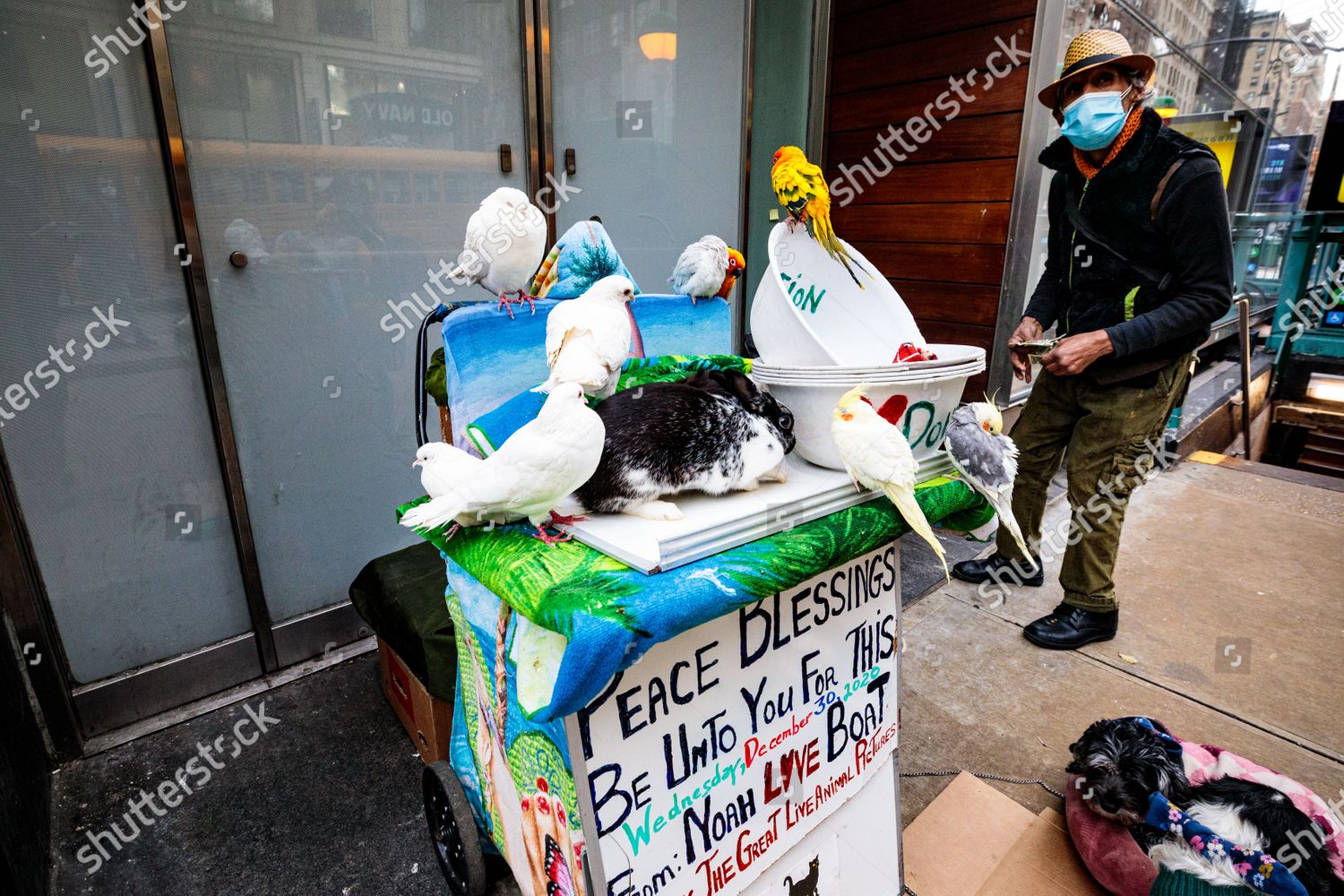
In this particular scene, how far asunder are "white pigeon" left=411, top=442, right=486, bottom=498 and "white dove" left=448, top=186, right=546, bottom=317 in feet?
1.53

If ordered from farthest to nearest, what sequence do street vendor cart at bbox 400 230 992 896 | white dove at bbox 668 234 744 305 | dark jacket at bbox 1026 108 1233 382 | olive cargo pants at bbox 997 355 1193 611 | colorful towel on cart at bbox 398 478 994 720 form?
olive cargo pants at bbox 997 355 1193 611 → dark jacket at bbox 1026 108 1233 382 → white dove at bbox 668 234 744 305 → street vendor cart at bbox 400 230 992 896 → colorful towel on cart at bbox 398 478 994 720

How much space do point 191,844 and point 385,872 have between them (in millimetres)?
535

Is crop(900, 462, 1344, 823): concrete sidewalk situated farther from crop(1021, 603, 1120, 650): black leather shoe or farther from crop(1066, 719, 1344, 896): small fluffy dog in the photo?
crop(1066, 719, 1344, 896): small fluffy dog

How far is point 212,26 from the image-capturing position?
1847mm

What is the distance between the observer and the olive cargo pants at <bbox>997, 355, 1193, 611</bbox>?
2162 millimetres

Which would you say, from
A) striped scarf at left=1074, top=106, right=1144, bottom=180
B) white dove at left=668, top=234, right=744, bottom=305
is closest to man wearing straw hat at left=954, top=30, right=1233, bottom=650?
striped scarf at left=1074, top=106, right=1144, bottom=180

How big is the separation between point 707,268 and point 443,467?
788 mm

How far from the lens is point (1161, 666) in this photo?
2338mm

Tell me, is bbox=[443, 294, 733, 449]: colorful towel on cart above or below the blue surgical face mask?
below

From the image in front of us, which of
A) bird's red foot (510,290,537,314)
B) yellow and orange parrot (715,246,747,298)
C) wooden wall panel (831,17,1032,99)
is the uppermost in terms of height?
wooden wall panel (831,17,1032,99)

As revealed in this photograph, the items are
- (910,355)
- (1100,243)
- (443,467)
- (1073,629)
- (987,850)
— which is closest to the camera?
(443,467)

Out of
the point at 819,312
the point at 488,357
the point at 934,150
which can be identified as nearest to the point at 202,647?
the point at 488,357

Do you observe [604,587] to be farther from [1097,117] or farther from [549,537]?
[1097,117]

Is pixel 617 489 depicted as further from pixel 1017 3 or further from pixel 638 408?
pixel 1017 3
